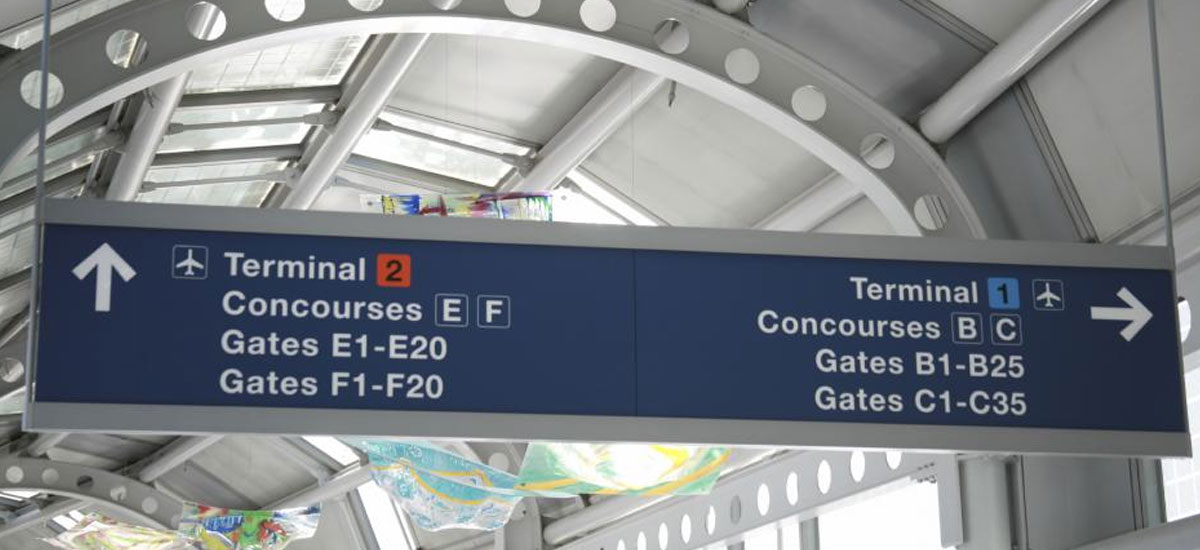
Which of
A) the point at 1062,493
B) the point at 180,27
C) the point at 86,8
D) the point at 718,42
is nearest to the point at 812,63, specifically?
the point at 718,42

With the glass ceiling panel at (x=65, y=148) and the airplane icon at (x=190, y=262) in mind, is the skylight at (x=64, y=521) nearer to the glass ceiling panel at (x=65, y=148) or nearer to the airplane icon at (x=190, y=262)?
the glass ceiling panel at (x=65, y=148)

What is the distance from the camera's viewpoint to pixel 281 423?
361cm

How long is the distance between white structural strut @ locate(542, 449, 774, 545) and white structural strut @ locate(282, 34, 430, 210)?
325 centimetres

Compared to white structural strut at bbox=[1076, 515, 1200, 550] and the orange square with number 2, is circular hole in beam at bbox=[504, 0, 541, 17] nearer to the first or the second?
the orange square with number 2

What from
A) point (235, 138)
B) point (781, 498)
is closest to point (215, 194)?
point (235, 138)

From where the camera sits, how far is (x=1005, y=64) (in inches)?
259

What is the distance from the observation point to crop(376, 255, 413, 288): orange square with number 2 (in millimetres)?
3811

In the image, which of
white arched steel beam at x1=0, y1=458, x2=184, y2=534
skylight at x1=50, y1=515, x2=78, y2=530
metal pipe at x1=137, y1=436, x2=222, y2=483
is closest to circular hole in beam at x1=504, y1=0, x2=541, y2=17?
metal pipe at x1=137, y1=436, x2=222, y2=483

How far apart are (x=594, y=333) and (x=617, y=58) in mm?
2964

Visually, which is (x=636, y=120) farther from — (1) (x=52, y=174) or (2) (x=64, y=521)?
(2) (x=64, y=521)

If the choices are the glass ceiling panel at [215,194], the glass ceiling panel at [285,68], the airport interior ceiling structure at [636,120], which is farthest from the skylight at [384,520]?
the glass ceiling panel at [285,68]

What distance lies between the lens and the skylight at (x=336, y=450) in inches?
650

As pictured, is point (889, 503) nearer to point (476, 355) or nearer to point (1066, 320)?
point (1066, 320)

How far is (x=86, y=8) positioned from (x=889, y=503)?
513cm
